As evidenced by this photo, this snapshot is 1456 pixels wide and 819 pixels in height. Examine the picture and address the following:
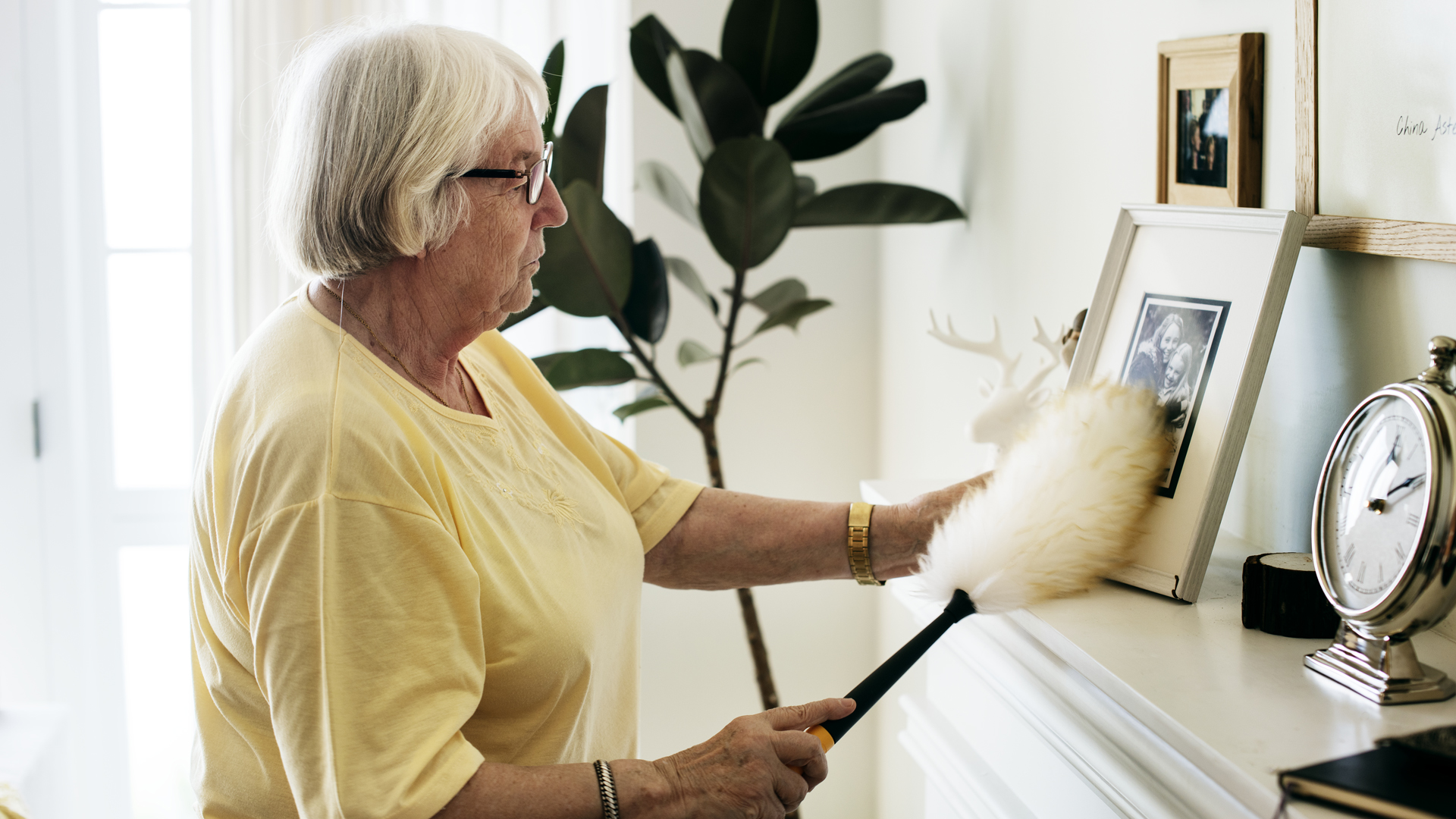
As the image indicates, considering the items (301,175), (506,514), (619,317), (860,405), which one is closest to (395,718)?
(506,514)

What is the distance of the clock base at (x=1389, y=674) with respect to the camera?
666mm

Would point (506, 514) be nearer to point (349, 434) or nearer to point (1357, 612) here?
point (349, 434)

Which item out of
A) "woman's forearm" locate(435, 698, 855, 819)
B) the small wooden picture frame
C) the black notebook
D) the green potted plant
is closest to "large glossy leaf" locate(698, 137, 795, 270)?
the green potted plant

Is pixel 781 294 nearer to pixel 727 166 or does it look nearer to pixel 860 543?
pixel 727 166

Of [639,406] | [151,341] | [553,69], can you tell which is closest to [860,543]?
[639,406]

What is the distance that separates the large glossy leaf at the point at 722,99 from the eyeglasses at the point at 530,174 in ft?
2.49

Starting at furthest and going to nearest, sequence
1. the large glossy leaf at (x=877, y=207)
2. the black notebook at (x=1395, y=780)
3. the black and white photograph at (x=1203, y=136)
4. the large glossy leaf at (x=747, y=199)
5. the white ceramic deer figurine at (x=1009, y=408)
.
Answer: the large glossy leaf at (x=877, y=207), the large glossy leaf at (x=747, y=199), the white ceramic deer figurine at (x=1009, y=408), the black and white photograph at (x=1203, y=136), the black notebook at (x=1395, y=780)

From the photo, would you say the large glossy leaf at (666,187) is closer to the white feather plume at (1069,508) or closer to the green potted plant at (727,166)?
the green potted plant at (727,166)

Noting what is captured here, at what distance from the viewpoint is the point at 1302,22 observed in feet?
2.95

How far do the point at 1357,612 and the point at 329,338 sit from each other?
0.84 m

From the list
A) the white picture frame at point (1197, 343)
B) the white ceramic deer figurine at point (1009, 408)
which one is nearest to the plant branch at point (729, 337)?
the white ceramic deer figurine at point (1009, 408)

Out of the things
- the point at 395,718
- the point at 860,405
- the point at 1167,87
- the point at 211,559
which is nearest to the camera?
the point at 395,718

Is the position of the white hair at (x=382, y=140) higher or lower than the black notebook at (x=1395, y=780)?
higher

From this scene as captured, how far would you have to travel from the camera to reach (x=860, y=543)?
122 cm
